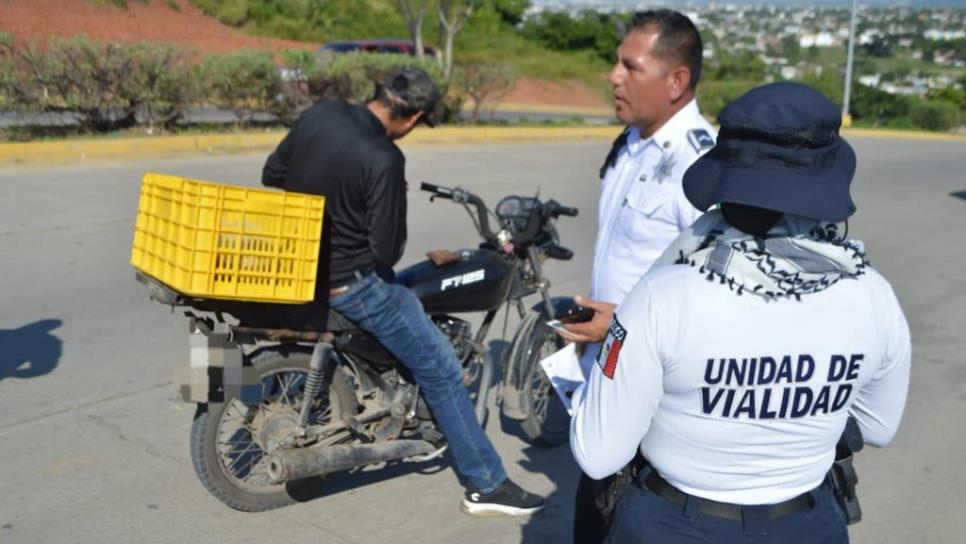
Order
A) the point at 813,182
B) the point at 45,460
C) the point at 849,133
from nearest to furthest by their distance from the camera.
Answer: the point at 813,182
the point at 45,460
the point at 849,133

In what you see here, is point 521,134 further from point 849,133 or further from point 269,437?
point 269,437

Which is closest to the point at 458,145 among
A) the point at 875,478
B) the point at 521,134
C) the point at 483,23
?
the point at 521,134

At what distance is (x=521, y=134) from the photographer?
71.0ft

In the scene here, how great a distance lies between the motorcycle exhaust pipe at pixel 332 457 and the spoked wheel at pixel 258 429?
4.1 inches

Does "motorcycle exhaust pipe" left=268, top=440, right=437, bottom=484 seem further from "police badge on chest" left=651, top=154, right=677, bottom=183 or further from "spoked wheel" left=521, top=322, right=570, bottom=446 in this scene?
"police badge on chest" left=651, top=154, right=677, bottom=183

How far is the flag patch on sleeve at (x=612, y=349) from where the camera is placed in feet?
7.29

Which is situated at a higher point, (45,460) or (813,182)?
(813,182)

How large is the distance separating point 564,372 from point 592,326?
425mm

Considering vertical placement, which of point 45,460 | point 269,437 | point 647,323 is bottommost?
point 45,460

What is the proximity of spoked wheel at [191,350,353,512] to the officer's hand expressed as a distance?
1395 millimetres

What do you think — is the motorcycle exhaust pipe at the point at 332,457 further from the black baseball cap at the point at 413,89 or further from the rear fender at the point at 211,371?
the black baseball cap at the point at 413,89

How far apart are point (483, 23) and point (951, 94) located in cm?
1932

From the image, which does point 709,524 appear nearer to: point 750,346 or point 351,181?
point 750,346

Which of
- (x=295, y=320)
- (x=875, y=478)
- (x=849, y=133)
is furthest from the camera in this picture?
(x=849, y=133)
